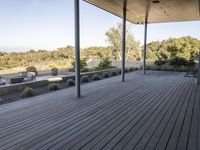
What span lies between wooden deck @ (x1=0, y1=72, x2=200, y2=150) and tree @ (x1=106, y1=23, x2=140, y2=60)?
670 inches

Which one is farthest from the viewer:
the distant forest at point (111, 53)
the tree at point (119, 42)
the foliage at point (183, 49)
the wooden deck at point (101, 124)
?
the tree at point (119, 42)

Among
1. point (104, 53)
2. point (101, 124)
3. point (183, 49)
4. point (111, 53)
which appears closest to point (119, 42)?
point (111, 53)

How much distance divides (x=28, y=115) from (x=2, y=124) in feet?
1.65

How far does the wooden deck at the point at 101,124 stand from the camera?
225cm

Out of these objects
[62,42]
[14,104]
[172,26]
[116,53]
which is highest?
[172,26]

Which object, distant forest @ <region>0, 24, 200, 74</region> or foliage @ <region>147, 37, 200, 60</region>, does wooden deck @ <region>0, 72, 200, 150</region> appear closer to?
distant forest @ <region>0, 24, 200, 74</region>

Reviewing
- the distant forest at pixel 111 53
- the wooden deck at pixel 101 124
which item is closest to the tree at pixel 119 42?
the distant forest at pixel 111 53

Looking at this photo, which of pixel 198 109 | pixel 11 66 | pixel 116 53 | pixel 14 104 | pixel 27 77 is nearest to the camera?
pixel 198 109

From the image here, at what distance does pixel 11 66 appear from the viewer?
1505 cm

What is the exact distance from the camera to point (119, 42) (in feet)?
68.7

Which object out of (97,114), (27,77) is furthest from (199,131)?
(27,77)

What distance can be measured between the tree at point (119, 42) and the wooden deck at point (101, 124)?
55.8 ft

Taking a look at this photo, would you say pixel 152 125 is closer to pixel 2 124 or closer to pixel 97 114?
pixel 97 114

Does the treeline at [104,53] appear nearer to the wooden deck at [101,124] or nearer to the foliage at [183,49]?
the foliage at [183,49]
